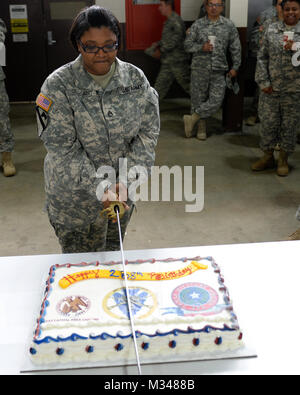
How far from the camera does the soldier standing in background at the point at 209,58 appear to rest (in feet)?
16.5

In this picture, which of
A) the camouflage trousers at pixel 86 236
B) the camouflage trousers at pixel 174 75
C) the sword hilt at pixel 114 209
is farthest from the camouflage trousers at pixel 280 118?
the sword hilt at pixel 114 209

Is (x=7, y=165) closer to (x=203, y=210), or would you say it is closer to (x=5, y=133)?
(x=5, y=133)

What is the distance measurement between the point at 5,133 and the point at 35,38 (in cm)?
301

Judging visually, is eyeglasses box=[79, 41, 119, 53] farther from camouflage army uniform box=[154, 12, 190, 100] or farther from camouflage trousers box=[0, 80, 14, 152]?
camouflage army uniform box=[154, 12, 190, 100]

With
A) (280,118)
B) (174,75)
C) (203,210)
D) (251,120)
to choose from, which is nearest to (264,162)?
(280,118)

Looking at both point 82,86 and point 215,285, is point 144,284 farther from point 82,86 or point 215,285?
point 82,86

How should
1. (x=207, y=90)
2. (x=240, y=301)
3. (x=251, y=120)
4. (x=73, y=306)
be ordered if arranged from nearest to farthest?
(x=73, y=306)
(x=240, y=301)
(x=207, y=90)
(x=251, y=120)

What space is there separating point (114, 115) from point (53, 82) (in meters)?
0.26

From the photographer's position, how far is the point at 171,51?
6176mm

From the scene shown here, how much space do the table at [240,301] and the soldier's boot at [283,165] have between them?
8.79 ft

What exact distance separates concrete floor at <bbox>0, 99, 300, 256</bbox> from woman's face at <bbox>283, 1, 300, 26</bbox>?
1.34m

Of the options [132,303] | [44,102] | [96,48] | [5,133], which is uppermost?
[96,48]

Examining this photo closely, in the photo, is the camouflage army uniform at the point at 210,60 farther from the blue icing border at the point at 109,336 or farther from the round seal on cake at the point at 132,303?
the blue icing border at the point at 109,336

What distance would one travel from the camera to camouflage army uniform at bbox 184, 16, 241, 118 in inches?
199
